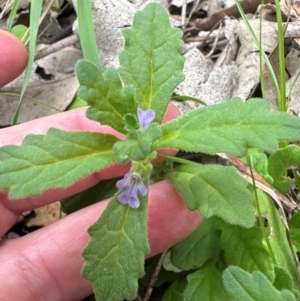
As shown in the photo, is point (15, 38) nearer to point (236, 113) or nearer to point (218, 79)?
point (218, 79)

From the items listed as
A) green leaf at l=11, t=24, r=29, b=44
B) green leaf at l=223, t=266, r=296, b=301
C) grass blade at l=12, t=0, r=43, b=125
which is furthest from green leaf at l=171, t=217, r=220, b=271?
green leaf at l=11, t=24, r=29, b=44

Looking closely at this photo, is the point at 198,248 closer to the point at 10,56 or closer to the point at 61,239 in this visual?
the point at 61,239

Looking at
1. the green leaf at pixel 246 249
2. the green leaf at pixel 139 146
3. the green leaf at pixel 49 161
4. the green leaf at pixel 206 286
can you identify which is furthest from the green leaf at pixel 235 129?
the green leaf at pixel 206 286

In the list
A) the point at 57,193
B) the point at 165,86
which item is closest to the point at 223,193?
the point at 165,86

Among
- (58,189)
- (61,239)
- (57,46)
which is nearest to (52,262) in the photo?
(61,239)

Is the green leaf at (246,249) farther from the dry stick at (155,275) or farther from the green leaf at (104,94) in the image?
the green leaf at (104,94)

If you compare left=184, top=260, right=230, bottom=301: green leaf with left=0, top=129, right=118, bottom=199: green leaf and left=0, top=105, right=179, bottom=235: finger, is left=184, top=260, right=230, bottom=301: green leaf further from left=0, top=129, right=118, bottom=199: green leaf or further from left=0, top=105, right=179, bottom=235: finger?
left=0, top=129, right=118, bottom=199: green leaf

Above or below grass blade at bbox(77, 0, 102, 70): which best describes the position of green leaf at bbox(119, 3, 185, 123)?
above
